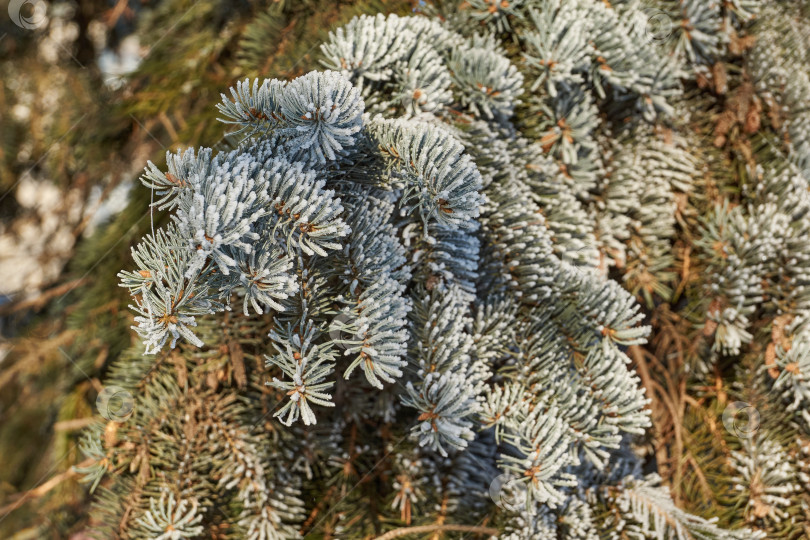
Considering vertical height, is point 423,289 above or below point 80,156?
above

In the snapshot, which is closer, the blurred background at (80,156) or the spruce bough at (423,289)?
the spruce bough at (423,289)

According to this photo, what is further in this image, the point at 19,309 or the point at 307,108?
the point at 19,309

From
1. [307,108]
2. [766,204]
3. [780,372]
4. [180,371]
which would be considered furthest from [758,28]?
[180,371]

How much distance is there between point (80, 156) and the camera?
0.65m

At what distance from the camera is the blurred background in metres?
0.48

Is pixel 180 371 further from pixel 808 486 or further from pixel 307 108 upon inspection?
pixel 808 486

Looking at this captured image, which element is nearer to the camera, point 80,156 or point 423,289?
point 423,289

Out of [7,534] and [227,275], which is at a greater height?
[227,275]

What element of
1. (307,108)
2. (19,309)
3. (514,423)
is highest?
(307,108)

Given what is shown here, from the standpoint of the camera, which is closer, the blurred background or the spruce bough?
the spruce bough

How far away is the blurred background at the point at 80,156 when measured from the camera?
48cm

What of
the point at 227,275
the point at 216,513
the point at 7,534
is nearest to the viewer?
the point at 227,275

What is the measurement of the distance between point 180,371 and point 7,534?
0.41 metres

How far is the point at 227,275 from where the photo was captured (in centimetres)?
29
